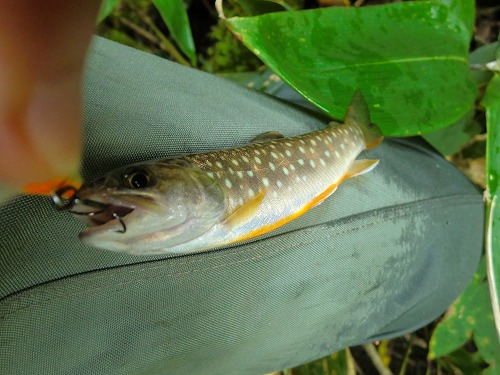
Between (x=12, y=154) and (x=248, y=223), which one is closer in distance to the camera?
(x=12, y=154)

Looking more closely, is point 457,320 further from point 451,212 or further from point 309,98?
point 309,98

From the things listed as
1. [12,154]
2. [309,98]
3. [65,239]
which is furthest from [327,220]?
[12,154]

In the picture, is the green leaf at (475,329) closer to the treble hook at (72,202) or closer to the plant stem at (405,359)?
the plant stem at (405,359)

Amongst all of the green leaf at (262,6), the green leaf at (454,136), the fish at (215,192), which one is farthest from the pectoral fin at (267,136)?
the green leaf at (454,136)

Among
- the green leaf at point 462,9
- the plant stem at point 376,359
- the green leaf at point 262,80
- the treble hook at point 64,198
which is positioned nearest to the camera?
the treble hook at point 64,198

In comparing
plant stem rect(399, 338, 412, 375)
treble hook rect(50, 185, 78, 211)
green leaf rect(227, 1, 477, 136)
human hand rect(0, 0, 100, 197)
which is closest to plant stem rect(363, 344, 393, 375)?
plant stem rect(399, 338, 412, 375)

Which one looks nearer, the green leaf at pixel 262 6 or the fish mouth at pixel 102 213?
the fish mouth at pixel 102 213
